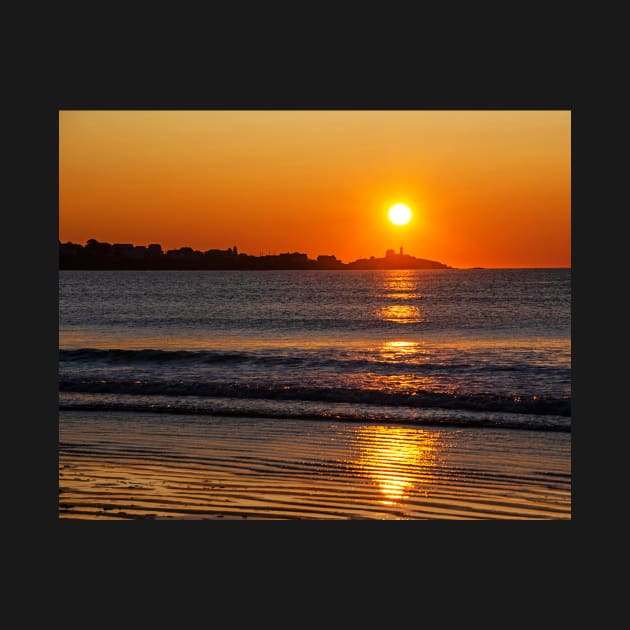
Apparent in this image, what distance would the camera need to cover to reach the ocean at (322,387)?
28.4ft

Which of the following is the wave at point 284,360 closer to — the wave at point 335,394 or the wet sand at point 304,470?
the wave at point 335,394

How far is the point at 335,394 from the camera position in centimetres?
1291

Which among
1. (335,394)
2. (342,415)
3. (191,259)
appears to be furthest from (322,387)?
(191,259)

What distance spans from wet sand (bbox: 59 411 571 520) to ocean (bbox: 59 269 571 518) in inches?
1.4

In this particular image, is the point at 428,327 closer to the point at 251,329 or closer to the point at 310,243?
the point at 251,329

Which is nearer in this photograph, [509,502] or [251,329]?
[509,502]

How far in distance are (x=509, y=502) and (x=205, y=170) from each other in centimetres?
891

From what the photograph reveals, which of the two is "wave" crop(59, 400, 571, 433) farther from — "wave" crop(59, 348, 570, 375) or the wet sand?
"wave" crop(59, 348, 570, 375)

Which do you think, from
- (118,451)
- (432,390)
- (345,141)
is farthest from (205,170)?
(118,451)

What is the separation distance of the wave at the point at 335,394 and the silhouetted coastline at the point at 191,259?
617 cm

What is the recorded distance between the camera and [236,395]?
42.7ft

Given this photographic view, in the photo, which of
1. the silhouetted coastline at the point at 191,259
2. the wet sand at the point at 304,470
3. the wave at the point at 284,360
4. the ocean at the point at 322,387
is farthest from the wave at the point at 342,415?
A: the silhouetted coastline at the point at 191,259

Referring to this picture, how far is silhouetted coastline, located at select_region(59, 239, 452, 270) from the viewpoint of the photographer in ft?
69.8

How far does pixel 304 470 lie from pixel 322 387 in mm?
5476
